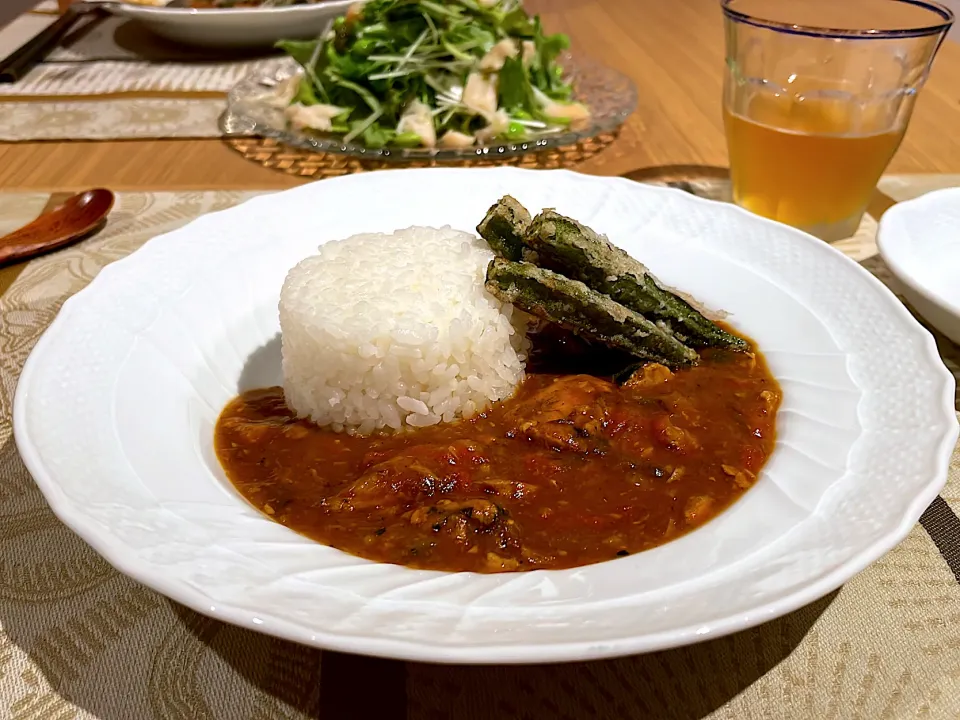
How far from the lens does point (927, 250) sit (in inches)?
97.7

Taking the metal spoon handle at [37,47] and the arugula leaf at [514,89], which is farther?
the metal spoon handle at [37,47]

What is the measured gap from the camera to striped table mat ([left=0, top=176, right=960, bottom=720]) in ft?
4.31

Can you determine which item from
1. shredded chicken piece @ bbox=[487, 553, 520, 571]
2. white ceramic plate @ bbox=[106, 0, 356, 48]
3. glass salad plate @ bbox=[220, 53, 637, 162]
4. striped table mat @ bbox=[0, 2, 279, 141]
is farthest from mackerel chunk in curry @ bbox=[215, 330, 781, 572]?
white ceramic plate @ bbox=[106, 0, 356, 48]

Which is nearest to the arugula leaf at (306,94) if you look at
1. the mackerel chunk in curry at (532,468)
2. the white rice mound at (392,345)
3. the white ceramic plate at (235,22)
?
the white ceramic plate at (235,22)

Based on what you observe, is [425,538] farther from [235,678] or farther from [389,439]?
[389,439]

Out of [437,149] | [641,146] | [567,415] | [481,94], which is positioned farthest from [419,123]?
[567,415]

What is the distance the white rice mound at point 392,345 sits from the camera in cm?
215

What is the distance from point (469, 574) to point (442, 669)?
173 millimetres

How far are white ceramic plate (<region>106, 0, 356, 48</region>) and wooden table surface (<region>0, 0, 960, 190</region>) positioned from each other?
118cm

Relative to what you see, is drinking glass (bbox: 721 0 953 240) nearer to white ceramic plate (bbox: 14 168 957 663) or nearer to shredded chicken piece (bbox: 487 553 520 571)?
white ceramic plate (bbox: 14 168 957 663)

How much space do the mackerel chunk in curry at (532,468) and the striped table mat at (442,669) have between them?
22 centimetres

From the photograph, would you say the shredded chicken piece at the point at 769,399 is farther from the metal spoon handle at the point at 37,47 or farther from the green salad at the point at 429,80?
the metal spoon handle at the point at 37,47

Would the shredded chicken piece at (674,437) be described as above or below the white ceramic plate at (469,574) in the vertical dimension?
below

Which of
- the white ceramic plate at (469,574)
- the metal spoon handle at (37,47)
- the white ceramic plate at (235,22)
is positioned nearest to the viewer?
the white ceramic plate at (469,574)
